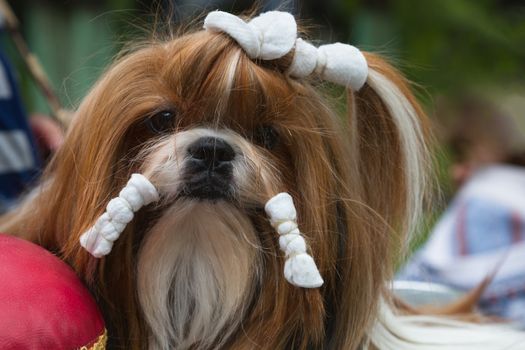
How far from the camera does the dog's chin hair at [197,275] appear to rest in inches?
60.5

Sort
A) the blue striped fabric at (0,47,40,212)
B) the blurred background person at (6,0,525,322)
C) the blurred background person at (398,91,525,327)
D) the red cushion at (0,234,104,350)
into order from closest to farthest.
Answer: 1. the red cushion at (0,234,104,350)
2. the blue striped fabric at (0,47,40,212)
3. the blurred background person at (398,91,525,327)
4. the blurred background person at (6,0,525,322)

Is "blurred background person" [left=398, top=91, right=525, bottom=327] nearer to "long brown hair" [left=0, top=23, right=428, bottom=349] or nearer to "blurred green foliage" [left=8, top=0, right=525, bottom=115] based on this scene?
"long brown hair" [left=0, top=23, right=428, bottom=349]

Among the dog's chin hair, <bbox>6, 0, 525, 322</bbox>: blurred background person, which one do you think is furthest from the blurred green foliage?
the dog's chin hair

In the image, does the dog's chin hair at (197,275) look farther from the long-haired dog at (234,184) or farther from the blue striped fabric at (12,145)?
the blue striped fabric at (12,145)

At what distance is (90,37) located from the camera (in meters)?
6.66

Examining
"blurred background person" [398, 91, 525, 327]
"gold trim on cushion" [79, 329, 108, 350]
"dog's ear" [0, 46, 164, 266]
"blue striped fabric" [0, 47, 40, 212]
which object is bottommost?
"blurred background person" [398, 91, 525, 327]

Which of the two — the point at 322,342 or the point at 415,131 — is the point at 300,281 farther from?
the point at 415,131

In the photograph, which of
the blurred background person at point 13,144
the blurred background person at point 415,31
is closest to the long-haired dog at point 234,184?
the blurred background person at point 13,144

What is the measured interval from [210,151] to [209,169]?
0.04m

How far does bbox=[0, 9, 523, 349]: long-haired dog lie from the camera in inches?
58.5

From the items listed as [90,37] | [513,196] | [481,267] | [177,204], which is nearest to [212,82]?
[177,204]

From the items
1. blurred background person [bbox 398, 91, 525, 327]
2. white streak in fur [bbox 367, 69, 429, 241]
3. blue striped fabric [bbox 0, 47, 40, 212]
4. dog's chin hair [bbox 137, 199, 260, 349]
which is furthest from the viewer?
blurred background person [bbox 398, 91, 525, 327]

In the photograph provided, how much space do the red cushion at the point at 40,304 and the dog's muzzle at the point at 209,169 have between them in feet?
0.84

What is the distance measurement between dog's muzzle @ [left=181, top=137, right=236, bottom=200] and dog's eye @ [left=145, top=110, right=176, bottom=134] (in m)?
0.09
